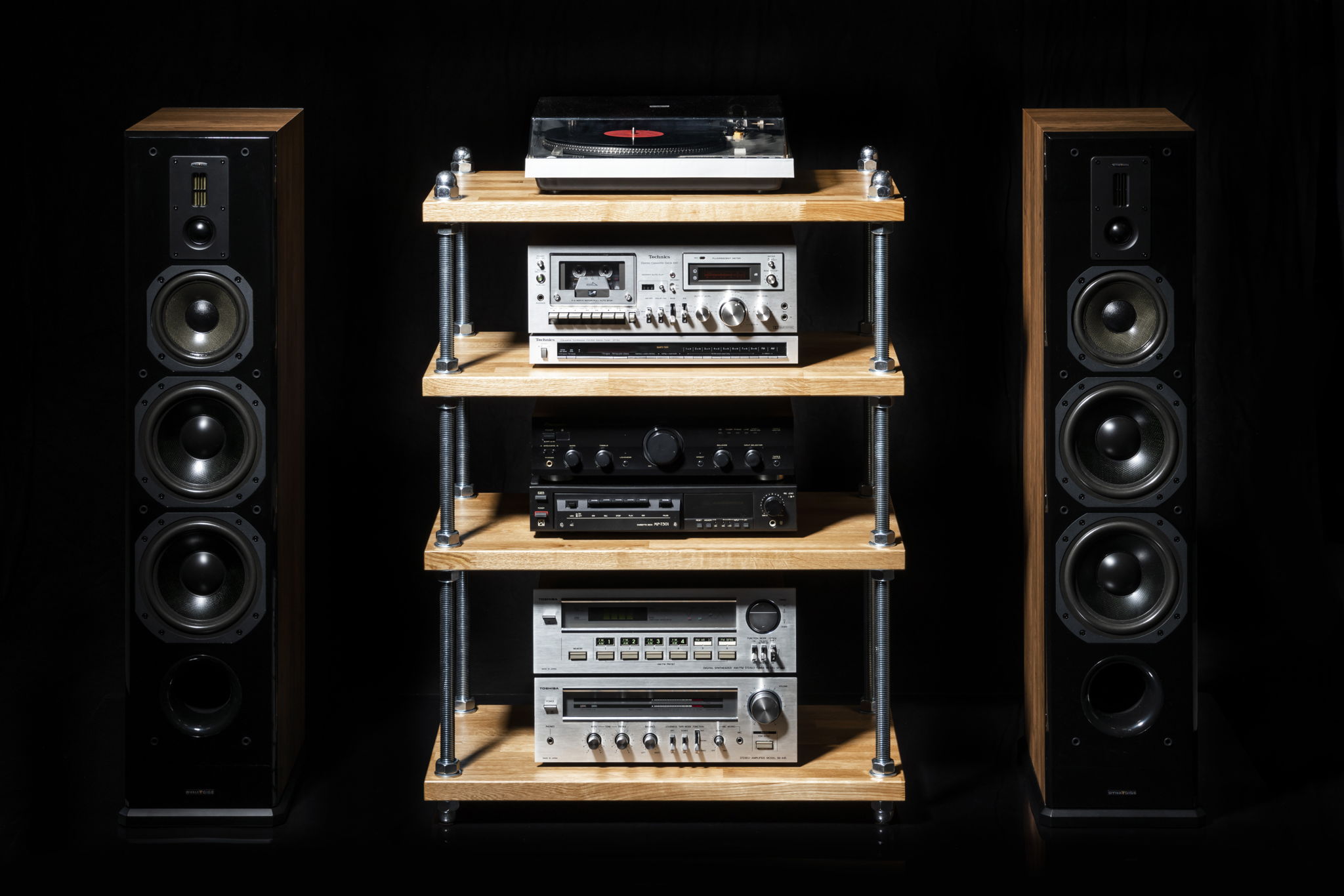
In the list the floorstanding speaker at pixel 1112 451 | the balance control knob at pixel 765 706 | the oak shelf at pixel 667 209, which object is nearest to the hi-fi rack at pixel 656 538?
the oak shelf at pixel 667 209

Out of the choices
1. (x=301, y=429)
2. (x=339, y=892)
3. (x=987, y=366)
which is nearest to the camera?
(x=339, y=892)

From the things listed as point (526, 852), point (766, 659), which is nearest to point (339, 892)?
point (526, 852)

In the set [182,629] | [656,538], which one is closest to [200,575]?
[182,629]

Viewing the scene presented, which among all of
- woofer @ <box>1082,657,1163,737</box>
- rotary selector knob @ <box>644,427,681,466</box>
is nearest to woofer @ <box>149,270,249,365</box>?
rotary selector knob @ <box>644,427,681,466</box>

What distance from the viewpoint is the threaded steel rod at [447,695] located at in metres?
3.57

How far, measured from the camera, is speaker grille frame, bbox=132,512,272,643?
3.51m

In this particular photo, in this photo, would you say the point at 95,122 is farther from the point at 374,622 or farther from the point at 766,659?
the point at 766,659

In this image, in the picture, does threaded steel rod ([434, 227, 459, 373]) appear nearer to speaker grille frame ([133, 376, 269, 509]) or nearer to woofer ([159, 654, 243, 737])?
speaker grille frame ([133, 376, 269, 509])

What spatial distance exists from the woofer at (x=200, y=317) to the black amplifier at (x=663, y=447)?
22.7 inches

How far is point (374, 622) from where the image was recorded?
4191 millimetres

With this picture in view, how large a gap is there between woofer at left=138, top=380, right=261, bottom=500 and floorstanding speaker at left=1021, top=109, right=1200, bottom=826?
4.82 ft

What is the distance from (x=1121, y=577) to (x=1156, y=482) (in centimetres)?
20

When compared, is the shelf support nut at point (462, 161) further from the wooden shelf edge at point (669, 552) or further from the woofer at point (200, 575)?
the woofer at point (200, 575)

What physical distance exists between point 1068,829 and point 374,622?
1565mm
